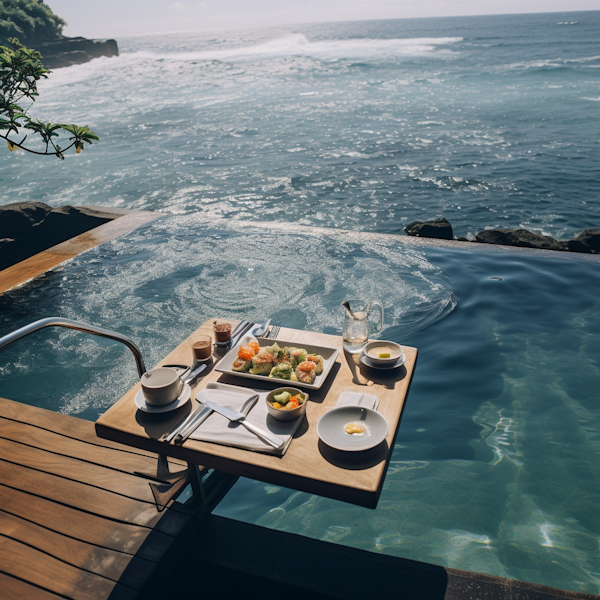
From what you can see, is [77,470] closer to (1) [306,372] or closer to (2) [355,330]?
(1) [306,372]

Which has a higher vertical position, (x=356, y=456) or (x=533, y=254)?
A: (x=356, y=456)

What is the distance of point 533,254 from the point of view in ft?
19.5

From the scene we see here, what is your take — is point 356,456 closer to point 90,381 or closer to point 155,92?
point 90,381

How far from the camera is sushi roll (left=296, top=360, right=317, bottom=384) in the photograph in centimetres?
209

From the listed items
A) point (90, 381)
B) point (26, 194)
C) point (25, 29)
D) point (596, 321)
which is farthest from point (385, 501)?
point (25, 29)

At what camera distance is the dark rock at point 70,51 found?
184 ft

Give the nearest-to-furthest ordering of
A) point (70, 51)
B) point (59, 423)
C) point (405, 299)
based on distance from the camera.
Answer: point (59, 423) < point (405, 299) < point (70, 51)

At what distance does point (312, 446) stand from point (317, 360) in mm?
517

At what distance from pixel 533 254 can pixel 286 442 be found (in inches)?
205

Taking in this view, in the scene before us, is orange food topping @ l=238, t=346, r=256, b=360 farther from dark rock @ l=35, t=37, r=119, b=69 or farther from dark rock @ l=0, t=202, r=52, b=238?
dark rock @ l=35, t=37, r=119, b=69

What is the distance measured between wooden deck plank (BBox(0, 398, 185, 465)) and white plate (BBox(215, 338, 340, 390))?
85cm

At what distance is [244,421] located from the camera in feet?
6.09

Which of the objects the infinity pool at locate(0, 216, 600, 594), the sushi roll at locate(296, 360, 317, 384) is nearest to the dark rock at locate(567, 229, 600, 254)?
the infinity pool at locate(0, 216, 600, 594)

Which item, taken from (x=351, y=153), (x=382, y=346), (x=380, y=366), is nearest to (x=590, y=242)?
(x=382, y=346)
